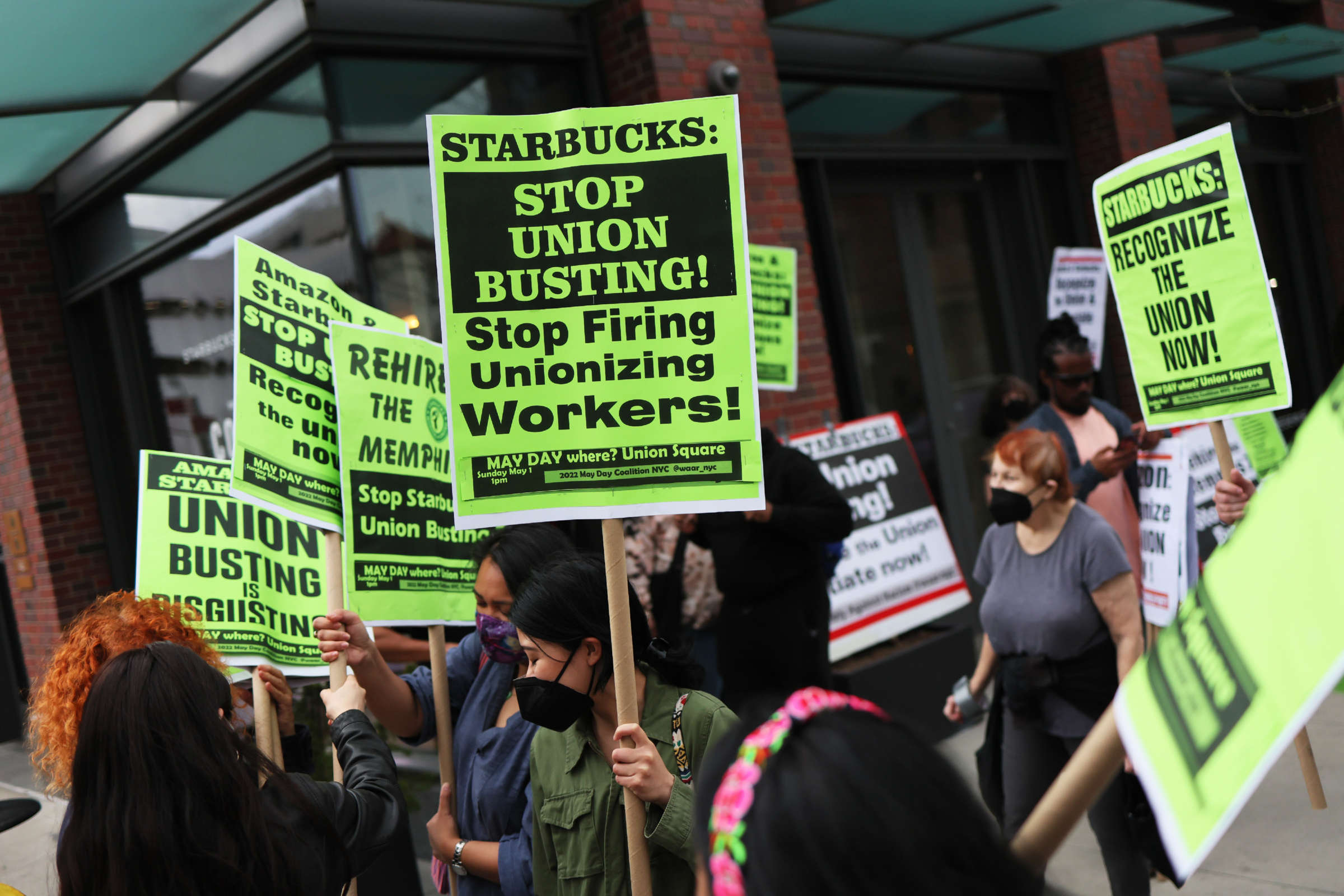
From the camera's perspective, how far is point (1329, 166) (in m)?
12.6

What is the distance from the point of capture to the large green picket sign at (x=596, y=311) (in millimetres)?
2291

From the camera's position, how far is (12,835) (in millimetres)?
6742

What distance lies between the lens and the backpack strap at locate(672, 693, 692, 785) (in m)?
2.22

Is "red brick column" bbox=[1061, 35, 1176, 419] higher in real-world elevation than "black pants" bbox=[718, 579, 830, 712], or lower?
higher

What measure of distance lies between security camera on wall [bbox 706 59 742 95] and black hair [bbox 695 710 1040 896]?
5.69 meters

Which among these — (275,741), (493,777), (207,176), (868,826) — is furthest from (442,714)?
(207,176)

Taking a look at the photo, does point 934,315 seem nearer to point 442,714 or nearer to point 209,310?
point 209,310

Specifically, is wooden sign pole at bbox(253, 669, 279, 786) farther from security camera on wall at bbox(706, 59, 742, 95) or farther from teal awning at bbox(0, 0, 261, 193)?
security camera on wall at bbox(706, 59, 742, 95)

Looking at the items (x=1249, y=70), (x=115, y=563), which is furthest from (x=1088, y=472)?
(x=1249, y=70)

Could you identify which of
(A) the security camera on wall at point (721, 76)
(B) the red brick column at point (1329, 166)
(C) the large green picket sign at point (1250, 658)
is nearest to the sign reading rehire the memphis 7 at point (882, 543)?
(A) the security camera on wall at point (721, 76)

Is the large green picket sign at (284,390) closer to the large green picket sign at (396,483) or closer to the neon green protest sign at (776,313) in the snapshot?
the large green picket sign at (396,483)

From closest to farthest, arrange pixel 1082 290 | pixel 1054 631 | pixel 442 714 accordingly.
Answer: pixel 442 714 → pixel 1054 631 → pixel 1082 290

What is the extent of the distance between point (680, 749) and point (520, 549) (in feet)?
3.13

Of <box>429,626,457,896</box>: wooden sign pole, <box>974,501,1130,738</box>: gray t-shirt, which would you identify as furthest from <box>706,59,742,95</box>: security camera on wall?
<box>429,626,457,896</box>: wooden sign pole
